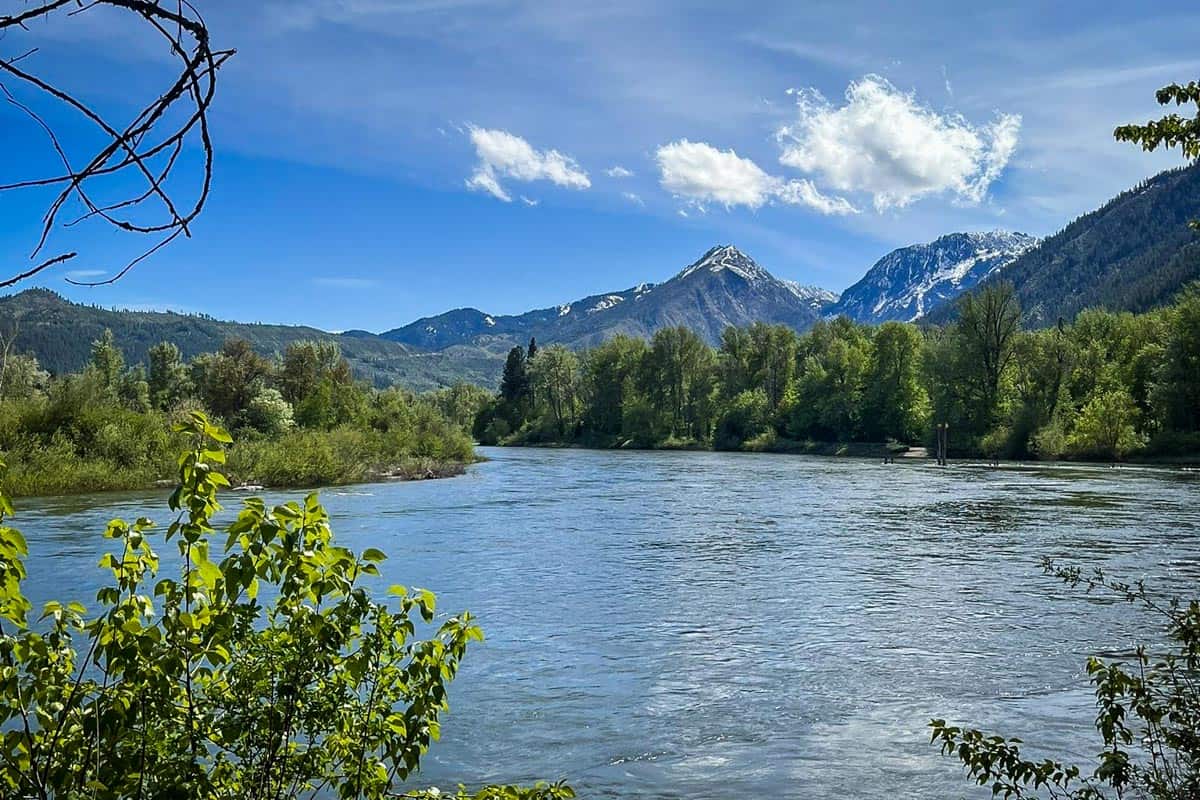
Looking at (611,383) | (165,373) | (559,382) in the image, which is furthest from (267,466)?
(559,382)

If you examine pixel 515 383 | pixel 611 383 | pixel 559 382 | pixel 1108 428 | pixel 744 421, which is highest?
pixel 515 383

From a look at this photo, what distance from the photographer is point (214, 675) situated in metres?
4.31

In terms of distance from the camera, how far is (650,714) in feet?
33.6

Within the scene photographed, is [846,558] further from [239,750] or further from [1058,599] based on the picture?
[239,750]

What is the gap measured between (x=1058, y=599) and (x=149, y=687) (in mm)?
16991

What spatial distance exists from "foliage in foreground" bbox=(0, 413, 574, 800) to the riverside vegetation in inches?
1207

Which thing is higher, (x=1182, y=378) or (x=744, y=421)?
(x=1182, y=378)

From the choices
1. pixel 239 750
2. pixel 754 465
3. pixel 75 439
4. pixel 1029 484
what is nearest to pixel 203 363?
pixel 75 439

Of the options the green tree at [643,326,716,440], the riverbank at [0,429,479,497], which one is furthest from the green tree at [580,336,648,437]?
the riverbank at [0,429,479,497]

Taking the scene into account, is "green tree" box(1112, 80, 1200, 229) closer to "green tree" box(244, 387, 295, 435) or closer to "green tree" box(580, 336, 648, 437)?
"green tree" box(244, 387, 295, 435)

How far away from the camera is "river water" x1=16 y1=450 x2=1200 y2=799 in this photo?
9.01m

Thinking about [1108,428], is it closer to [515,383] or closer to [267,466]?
[267,466]

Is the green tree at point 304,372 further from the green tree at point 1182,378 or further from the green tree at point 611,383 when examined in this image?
the green tree at point 1182,378

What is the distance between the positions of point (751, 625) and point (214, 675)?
37.5 feet
